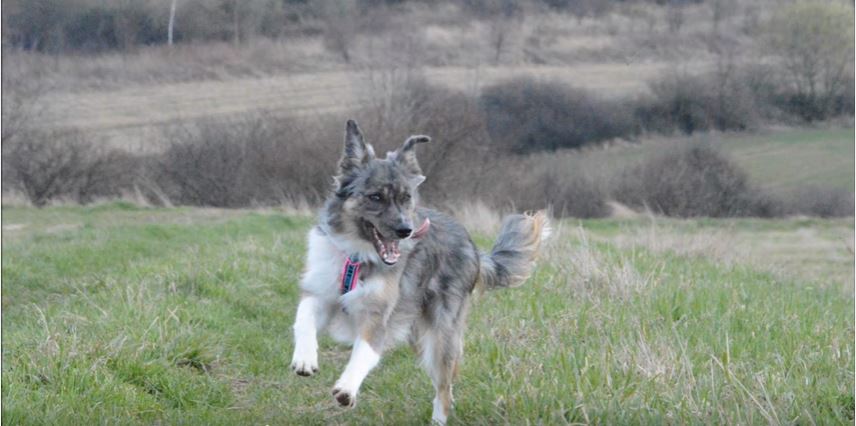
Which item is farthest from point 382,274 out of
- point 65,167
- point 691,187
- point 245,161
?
point 691,187

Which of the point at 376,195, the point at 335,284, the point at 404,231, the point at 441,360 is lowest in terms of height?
the point at 441,360

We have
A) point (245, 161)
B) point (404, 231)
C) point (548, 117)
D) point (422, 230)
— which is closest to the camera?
point (404, 231)

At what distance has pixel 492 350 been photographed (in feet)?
24.0

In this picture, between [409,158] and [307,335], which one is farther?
[409,158]

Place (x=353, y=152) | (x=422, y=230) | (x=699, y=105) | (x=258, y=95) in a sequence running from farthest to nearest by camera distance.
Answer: (x=699, y=105), (x=258, y=95), (x=422, y=230), (x=353, y=152)

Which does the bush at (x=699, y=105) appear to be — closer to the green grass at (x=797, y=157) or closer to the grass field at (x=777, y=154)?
the grass field at (x=777, y=154)

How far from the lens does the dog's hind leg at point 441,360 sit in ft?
20.9

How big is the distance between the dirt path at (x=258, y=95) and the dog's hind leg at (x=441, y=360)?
24508 mm

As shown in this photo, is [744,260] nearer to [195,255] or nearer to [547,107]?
[195,255]

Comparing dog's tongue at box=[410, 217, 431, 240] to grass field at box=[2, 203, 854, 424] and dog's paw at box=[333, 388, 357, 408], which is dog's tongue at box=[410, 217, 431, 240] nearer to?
grass field at box=[2, 203, 854, 424]

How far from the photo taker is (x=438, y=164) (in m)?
34.8

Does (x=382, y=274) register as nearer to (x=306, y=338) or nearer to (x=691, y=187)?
(x=306, y=338)

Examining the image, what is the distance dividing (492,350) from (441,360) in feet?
2.55

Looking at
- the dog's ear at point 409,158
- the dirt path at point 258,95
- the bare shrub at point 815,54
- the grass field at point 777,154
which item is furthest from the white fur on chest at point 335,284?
the bare shrub at point 815,54
